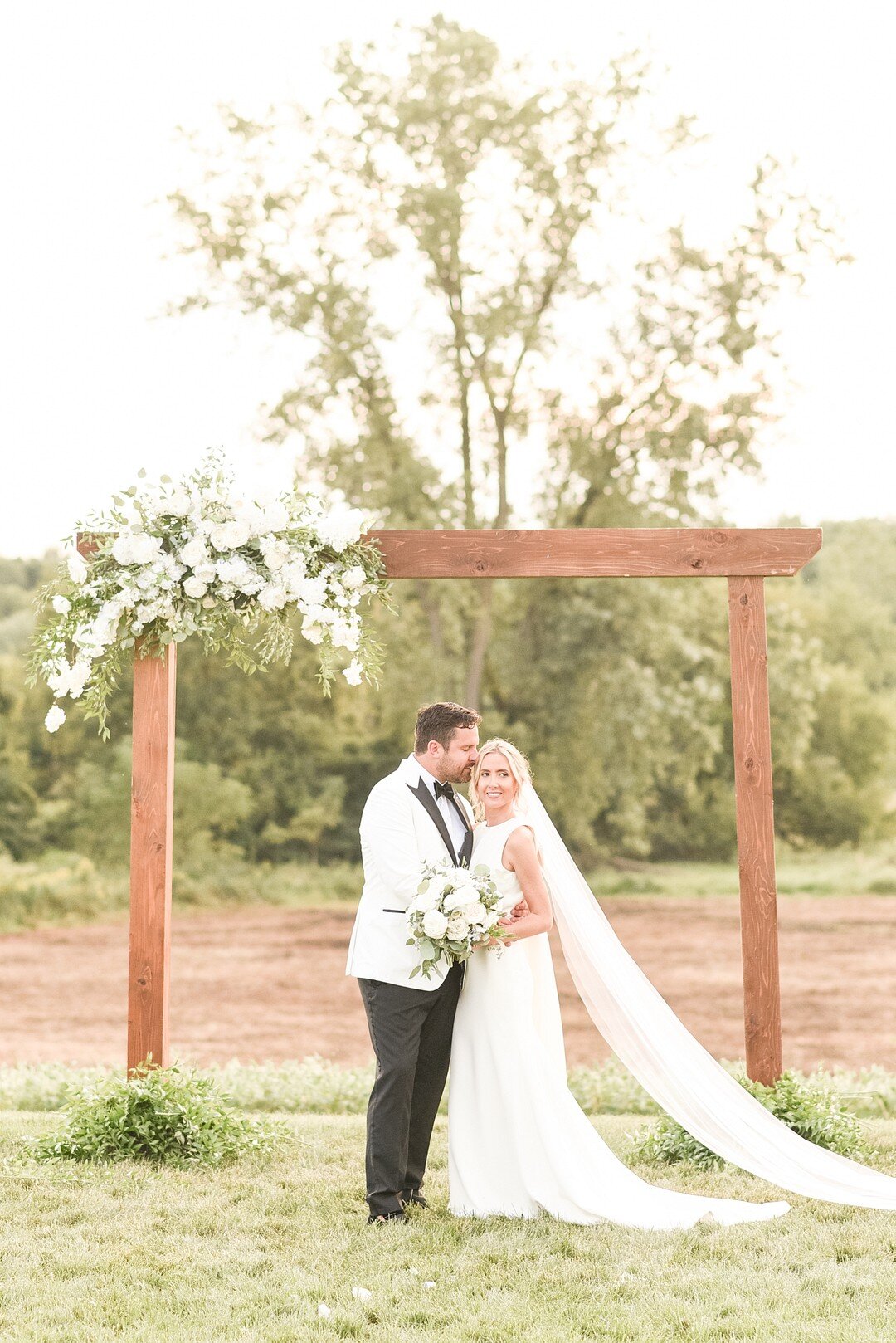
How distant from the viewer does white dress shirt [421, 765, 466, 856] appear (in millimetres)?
5004

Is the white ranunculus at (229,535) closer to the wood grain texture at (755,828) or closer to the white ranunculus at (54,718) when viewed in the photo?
the white ranunculus at (54,718)

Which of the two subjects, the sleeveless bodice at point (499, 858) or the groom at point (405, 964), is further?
the sleeveless bodice at point (499, 858)

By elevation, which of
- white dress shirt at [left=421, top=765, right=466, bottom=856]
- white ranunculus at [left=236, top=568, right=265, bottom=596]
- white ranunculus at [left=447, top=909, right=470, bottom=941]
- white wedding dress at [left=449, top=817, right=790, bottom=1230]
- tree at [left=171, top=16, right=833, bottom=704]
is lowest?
white wedding dress at [left=449, top=817, right=790, bottom=1230]

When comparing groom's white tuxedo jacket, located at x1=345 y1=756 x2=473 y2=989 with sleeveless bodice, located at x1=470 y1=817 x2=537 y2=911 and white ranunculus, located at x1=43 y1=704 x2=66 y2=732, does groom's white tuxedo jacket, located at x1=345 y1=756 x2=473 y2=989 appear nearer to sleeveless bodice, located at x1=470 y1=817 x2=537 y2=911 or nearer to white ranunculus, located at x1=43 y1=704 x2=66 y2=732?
sleeveless bodice, located at x1=470 y1=817 x2=537 y2=911

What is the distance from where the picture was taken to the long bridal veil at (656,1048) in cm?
512

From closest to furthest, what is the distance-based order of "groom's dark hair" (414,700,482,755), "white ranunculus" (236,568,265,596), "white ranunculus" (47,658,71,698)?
"groom's dark hair" (414,700,482,755)
"white ranunculus" (47,658,71,698)
"white ranunculus" (236,568,265,596)

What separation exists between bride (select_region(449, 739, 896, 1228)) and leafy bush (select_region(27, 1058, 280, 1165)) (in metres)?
1.33

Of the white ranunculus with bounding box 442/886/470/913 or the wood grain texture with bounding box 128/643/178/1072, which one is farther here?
the wood grain texture with bounding box 128/643/178/1072

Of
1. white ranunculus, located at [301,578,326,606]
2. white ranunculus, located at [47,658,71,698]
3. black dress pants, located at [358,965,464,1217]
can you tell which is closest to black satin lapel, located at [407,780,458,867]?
black dress pants, located at [358,965,464,1217]

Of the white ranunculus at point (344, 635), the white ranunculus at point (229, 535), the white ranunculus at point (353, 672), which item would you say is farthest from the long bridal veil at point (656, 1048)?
the white ranunculus at point (229, 535)

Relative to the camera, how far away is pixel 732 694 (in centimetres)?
585

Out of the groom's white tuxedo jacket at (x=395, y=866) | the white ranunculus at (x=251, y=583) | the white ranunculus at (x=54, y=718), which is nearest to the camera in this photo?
the groom's white tuxedo jacket at (x=395, y=866)

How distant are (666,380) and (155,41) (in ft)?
27.9

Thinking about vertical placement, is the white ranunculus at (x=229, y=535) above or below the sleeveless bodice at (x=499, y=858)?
above
